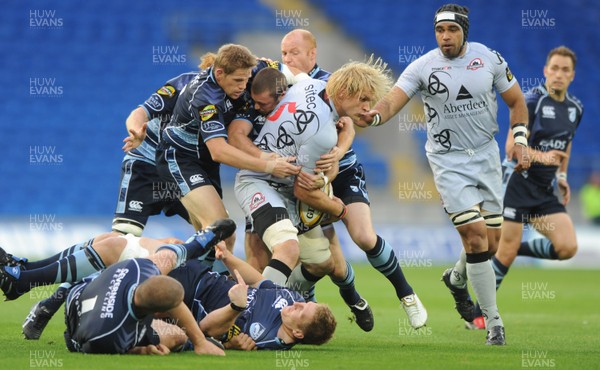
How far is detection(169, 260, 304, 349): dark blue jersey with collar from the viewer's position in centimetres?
711

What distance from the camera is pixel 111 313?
625 centimetres

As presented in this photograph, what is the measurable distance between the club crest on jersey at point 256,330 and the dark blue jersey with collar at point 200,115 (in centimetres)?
161

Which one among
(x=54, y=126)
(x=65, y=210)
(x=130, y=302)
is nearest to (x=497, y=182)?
(x=130, y=302)

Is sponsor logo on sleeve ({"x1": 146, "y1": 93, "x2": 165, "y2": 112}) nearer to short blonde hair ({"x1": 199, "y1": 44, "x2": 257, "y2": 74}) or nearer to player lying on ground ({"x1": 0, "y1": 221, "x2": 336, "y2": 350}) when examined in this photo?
short blonde hair ({"x1": 199, "y1": 44, "x2": 257, "y2": 74})

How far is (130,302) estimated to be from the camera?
6.20 m

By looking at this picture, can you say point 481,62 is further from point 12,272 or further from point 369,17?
point 369,17

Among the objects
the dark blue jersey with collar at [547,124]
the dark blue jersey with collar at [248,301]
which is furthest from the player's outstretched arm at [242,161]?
the dark blue jersey with collar at [547,124]

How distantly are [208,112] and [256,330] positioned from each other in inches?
73.2

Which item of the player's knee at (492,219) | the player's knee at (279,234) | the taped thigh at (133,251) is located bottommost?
the taped thigh at (133,251)

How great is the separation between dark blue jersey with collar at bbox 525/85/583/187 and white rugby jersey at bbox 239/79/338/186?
13.7 ft

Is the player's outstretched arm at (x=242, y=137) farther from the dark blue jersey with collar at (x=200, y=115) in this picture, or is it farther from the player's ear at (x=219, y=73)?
the player's ear at (x=219, y=73)

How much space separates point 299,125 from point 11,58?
57.3 ft

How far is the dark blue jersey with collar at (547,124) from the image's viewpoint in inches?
455

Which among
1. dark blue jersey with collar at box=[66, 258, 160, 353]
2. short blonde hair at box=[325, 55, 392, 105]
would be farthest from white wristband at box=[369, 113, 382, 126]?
dark blue jersey with collar at box=[66, 258, 160, 353]
